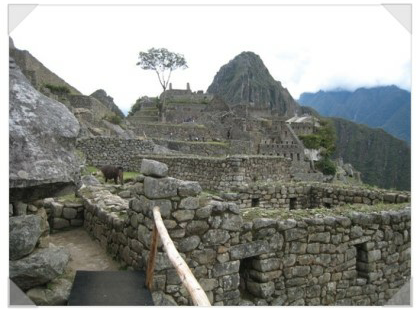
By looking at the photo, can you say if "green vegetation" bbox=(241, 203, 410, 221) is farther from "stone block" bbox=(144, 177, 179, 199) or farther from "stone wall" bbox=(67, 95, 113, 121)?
"stone wall" bbox=(67, 95, 113, 121)

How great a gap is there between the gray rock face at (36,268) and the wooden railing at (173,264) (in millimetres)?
1020

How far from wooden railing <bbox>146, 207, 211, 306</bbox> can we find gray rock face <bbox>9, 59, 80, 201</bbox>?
1.02m

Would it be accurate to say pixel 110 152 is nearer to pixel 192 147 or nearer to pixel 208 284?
pixel 192 147

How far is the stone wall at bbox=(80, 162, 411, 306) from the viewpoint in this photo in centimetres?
440

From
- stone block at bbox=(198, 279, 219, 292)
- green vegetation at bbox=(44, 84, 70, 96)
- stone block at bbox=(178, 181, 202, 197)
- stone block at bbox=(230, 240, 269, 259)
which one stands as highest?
green vegetation at bbox=(44, 84, 70, 96)

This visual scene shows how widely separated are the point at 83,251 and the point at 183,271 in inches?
131

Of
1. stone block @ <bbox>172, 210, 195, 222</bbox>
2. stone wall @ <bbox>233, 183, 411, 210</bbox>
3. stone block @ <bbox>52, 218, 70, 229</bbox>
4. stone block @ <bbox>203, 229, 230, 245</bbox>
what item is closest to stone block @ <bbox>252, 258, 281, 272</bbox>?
stone block @ <bbox>203, 229, 230, 245</bbox>

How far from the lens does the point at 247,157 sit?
13.3m

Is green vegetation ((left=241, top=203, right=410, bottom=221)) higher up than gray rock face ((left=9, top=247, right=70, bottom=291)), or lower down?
higher up

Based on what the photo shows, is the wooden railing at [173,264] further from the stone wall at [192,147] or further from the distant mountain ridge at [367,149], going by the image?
the distant mountain ridge at [367,149]

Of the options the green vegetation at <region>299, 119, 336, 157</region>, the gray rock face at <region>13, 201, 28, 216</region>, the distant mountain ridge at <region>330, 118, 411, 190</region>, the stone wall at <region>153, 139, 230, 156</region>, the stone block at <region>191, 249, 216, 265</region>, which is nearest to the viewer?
the gray rock face at <region>13, 201, 28, 216</region>

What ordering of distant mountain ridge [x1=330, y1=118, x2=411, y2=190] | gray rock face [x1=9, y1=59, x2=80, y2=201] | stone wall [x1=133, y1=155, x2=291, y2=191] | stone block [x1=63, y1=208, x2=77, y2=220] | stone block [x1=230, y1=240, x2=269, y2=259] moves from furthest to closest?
distant mountain ridge [x1=330, y1=118, x2=411, y2=190]
stone wall [x1=133, y1=155, x2=291, y2=191]
stone block [x1=63, y1=208, x2=77, y2=220]
stone block [x1=230, y1=240, x2=269, y2=259]
gray rock face [x1=9, y1=59, x2=80, y2=201]

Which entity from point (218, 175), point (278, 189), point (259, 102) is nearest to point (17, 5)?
point (278, 189)

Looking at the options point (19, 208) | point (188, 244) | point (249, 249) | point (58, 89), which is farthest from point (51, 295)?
point (58, 89)
